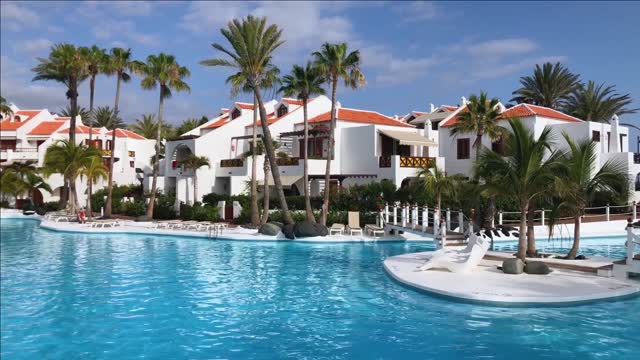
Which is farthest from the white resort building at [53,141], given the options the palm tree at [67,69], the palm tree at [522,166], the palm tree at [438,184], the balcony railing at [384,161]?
the palm tree at [522,166]

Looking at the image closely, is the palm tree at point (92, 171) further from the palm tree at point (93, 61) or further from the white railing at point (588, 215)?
the white railing at point (588, 215)

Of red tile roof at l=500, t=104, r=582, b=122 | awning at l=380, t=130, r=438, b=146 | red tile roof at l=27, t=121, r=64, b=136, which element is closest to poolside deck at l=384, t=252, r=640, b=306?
awning at l=380, t=130, r=438, b=146

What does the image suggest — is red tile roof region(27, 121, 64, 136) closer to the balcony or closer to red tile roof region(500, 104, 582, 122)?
the balcony

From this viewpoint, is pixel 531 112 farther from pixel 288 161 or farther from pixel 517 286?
pixel 517 286

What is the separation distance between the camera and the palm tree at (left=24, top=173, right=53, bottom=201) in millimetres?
55031

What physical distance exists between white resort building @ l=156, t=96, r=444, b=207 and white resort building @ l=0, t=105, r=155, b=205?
11946 millimetres

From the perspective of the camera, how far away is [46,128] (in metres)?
64.7

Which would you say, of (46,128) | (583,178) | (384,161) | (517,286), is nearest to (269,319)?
(517,286)

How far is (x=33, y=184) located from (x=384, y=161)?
128 ft

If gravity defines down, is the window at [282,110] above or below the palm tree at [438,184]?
above

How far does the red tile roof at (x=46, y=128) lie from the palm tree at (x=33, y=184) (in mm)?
9364

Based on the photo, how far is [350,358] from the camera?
34.2 ft

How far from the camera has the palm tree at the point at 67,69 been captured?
46219mm

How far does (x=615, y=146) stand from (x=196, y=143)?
112 feet
